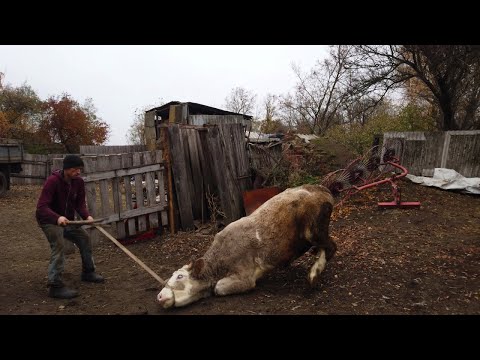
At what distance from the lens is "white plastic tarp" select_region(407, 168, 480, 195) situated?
1039cm

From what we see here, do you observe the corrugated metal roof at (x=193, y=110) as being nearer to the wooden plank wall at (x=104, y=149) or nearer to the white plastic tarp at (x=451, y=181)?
the wooden plank wall at (x=104, y=149)

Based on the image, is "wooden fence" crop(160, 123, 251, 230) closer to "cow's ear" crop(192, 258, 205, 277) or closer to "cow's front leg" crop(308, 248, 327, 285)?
"cow's ear" crop(192, 258, 205, 277)

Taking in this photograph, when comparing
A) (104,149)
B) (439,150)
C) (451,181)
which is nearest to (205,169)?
(451,181)

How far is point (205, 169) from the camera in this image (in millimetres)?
8305

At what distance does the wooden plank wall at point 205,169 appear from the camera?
784 cm

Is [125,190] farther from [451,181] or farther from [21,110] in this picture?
[21,110]

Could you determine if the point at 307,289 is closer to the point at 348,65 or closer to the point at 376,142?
the point at 376,142

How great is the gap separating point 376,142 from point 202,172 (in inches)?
329

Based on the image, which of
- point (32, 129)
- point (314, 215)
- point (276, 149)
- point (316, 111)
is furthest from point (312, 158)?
point (32, 129)

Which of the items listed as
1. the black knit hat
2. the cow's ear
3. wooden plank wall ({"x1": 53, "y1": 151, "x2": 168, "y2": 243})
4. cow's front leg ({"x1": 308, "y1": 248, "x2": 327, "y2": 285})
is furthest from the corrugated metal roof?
cow's front leg ({"x1": 308, "y1": 248, "x2": 327, "y2": 285})

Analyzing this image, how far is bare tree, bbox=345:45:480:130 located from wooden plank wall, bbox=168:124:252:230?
852 centimetres

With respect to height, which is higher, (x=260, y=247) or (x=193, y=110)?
(x=193, y=110)

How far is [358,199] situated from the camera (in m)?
A: 9.64

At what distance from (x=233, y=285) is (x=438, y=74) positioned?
42.3 feet
